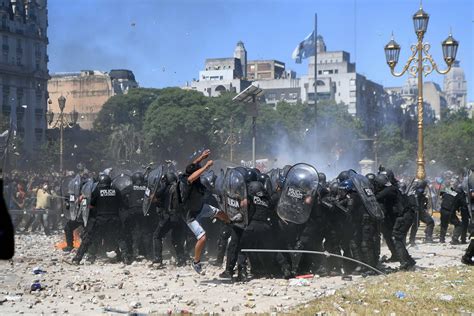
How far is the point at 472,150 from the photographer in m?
89.7

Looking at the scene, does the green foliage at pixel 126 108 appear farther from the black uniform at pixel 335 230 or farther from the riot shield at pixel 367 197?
the riot shield at pixel 367 197

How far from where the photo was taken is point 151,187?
16.1 meters

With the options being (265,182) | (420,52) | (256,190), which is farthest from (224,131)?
(256,190)

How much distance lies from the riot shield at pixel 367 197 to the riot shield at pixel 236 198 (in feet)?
6.49

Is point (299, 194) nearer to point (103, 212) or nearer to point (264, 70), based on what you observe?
point (103, 212)

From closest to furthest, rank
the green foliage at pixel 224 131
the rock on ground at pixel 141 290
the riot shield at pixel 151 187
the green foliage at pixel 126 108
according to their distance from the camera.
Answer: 1. the rock on ground at pixel 141 290
2. the riot shield at pixel 151 187
3. the green foliage at pixel 224 131
4. the green foliage at pixel 126 108

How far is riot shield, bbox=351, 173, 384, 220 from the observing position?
14.0 metres

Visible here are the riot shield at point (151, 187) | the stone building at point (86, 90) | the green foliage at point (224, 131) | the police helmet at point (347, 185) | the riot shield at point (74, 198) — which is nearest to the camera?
the police helmet at point (347, 185)

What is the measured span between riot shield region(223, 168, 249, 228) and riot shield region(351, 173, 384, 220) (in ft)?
6.49

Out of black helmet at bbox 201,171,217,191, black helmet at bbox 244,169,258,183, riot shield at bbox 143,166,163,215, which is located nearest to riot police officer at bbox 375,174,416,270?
black helmet at bbox 244,169,258,183

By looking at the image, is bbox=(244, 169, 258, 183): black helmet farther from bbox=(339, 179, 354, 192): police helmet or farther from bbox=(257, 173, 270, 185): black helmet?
bbox=(339, 179, 354, 192): police helmet

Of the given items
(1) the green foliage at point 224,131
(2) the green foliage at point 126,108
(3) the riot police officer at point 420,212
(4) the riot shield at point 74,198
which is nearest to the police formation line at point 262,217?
(4) the riot shield at point 74,198

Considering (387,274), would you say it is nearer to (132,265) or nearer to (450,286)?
(450,286)

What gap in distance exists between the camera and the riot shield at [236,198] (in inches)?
526
